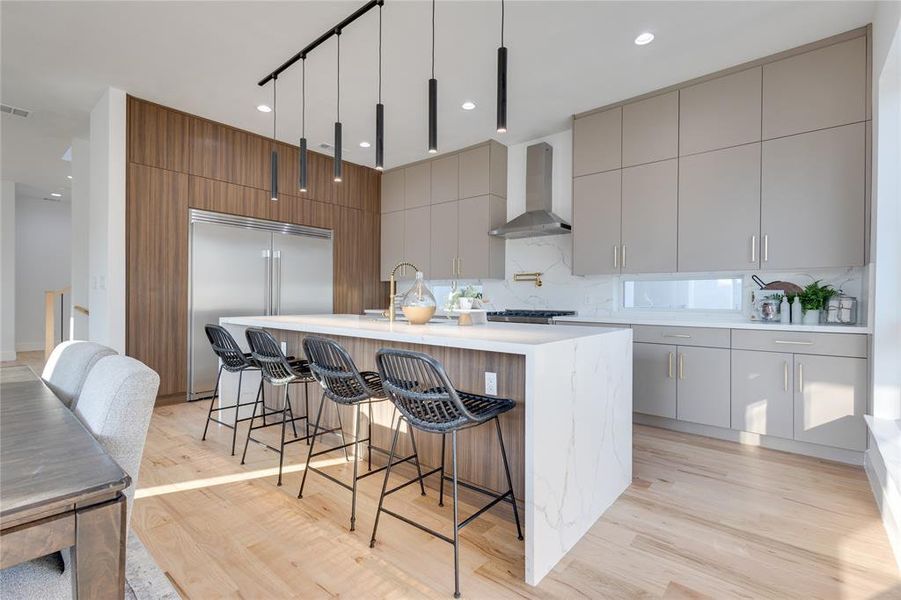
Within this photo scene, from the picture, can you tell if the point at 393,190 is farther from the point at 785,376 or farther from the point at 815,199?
the point at 785,376

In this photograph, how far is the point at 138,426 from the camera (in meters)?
1.12

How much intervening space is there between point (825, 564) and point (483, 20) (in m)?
3.25

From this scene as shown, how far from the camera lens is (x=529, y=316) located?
423 centimetres

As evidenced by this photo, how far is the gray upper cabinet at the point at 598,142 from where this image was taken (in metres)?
3.91

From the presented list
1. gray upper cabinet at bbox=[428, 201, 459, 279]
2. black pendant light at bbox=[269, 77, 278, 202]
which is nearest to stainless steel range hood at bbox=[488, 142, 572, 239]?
gray upper cabinet at bbox=[428, 201, 459, 279]

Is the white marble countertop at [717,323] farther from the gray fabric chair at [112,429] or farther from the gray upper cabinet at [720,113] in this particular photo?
the gray fabric chair at [112,429]

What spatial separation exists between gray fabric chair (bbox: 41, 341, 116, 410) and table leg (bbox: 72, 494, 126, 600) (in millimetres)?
940

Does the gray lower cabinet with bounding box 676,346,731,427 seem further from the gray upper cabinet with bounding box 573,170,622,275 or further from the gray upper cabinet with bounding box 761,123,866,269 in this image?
the gray upper cabinet with bounding box 573,170,622,275

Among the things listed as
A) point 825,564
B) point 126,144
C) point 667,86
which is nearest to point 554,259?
point 667,86

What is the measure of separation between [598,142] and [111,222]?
4.32m

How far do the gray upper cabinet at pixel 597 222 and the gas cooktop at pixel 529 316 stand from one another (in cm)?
44

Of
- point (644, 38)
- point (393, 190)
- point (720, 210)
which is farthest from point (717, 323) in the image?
point (393, 190)

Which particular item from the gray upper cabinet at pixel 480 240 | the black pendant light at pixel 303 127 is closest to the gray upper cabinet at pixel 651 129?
the gray upper cabinet at pixel 480 240

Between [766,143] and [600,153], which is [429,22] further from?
[766,143]
